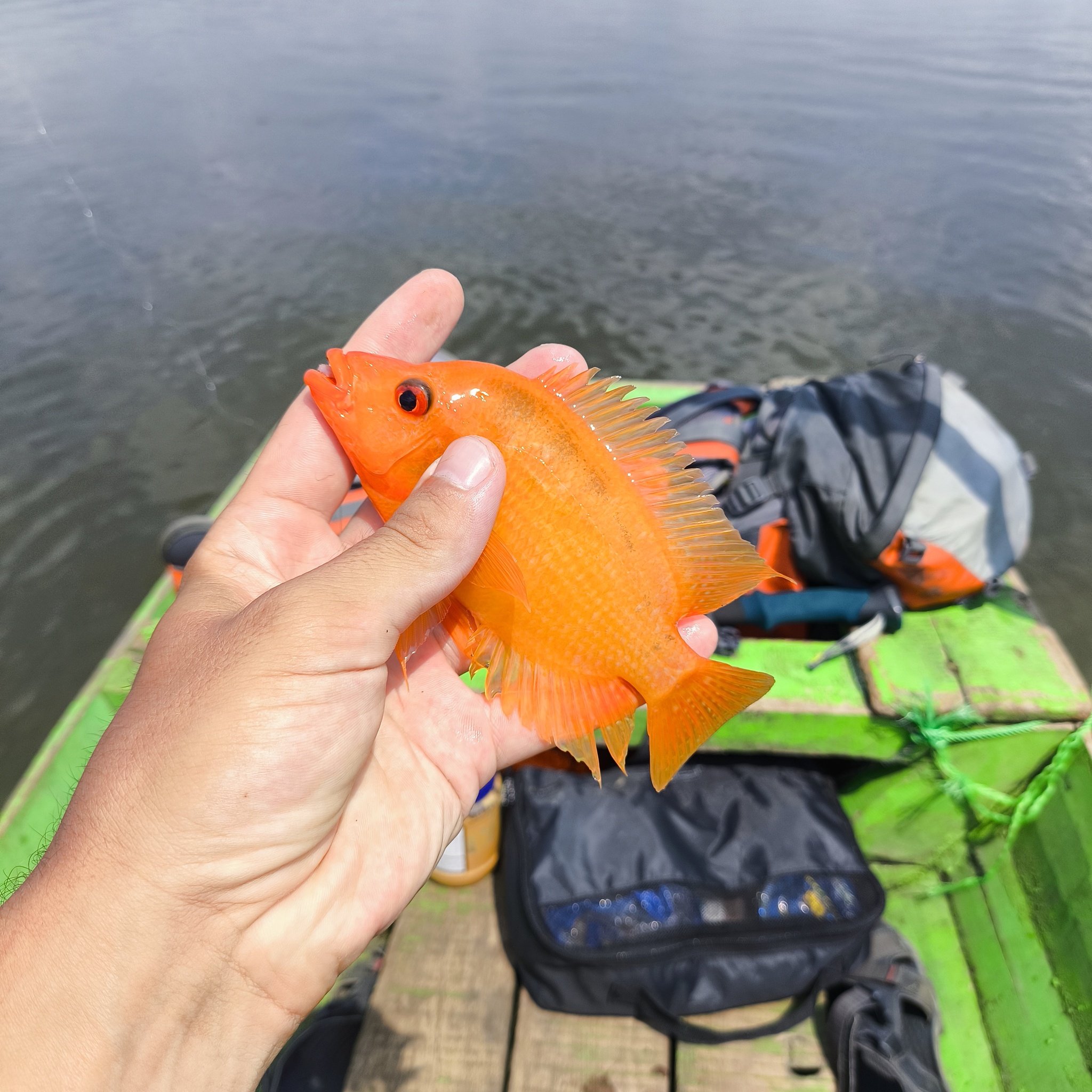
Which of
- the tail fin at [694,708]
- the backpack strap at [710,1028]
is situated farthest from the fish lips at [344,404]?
the backpack strap at [710,1028]

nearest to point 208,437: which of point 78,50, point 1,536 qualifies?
point 1,536

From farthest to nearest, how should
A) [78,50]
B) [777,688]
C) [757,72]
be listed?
[78,50] → [757,72] → [777,688]

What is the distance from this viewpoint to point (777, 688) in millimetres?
3258

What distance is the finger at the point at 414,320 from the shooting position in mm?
2744

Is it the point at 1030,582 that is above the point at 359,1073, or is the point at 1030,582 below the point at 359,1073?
below

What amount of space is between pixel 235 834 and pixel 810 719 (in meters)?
2.58

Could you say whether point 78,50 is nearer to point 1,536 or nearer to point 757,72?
point 757,72

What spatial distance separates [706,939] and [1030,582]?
6.34m

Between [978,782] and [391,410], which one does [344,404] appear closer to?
[391,410]

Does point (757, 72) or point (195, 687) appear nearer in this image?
point (195, 687)

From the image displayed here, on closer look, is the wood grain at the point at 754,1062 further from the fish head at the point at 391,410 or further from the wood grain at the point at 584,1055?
the fish head at the point at 391,410

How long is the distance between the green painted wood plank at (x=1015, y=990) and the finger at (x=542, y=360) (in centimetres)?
330

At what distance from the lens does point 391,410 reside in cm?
216

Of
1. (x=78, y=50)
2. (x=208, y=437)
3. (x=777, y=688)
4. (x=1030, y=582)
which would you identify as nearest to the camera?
(x=777, y=688)
